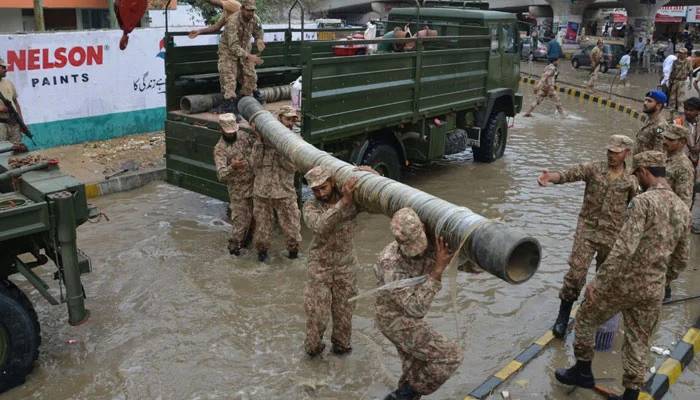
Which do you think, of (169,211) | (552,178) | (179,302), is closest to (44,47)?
(169,211)

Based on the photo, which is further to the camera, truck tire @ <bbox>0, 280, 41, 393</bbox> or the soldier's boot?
truck tire @ <bbox>0, 280, 41, 393</bbox>

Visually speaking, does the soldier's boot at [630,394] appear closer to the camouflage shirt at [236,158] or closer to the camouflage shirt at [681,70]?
the camouflage shirt at [236,158]

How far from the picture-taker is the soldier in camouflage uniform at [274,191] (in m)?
6.02

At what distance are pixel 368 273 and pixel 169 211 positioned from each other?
112 inches

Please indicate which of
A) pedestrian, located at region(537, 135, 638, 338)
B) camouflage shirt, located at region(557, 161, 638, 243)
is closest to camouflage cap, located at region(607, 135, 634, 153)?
pedestrian, located at region(537, 135, 638, 338)

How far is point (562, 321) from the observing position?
4.94m

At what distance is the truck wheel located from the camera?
780cm

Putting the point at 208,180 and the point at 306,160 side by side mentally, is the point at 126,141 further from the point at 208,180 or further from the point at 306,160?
the point at 306,160

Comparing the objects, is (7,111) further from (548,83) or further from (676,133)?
(548,83)

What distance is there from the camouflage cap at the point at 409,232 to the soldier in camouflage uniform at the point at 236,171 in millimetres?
2980

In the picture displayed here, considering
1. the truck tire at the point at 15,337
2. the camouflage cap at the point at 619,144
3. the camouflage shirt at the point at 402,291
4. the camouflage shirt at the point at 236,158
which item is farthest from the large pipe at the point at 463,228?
the truck tire at the point at 15,337

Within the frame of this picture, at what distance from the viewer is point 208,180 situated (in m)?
6.91

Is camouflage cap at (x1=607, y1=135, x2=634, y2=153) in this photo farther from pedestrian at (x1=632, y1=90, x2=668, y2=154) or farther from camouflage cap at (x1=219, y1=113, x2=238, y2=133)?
camouflage cap at (x1=219, y1=113, x2=238, y2=133)

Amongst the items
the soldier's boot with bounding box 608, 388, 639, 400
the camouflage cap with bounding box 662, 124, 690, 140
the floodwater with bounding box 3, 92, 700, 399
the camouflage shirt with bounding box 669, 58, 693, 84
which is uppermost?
the camouflage shirt with bounding box 669, 58, 693, 84
